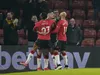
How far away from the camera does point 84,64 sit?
57.7 ft

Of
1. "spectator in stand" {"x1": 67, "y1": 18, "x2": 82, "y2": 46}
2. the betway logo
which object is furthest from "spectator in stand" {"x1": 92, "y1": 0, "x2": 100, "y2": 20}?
the betway logo

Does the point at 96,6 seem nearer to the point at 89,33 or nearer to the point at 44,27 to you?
the point at 89,33

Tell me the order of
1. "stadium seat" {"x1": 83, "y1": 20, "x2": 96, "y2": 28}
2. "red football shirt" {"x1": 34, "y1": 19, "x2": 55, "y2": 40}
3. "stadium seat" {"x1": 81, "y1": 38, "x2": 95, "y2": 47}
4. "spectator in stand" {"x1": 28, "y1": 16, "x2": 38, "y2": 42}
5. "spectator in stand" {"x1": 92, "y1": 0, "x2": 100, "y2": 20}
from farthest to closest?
"spectator in stand" {"x1": 92, "y1": 0, "x2": 100, "y2": 20}, "stadium seat" {"x1": 83, "y1": 20, "x2": 96, "y2": 28}, "stadium seat" {"x1": 81, "y1": 38, "x2": 95, "y2": 47}, "spectator in stand" {"x1": 28, "y1": 16, "x2": 38, "y2": 42}, "red football shirt" {"x1": 34, "y1": 19, "x2": 55, "y2": 40}

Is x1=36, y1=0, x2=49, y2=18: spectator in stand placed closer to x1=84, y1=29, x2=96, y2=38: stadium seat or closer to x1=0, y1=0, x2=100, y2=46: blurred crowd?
x1=0, y1=0, x2=100, y2=46: blurred crowd

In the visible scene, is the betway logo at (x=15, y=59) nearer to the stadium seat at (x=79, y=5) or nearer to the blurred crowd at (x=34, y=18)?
the blurred crowd at (x=34, y=18)

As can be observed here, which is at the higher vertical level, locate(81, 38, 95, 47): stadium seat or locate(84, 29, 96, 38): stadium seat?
locate(84, 29, 96, 38): stadium seat

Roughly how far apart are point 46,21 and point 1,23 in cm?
410

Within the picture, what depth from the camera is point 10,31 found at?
16500mm

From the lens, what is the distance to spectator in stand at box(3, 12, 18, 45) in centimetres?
1645

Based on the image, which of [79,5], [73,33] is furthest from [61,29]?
[79,5]

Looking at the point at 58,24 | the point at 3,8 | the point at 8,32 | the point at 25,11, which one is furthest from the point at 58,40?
the point at 3,8

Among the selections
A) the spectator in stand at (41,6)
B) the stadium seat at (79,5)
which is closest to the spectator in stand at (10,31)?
the spectator in stand at (41,6)

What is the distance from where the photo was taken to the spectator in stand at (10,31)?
16.5 metres

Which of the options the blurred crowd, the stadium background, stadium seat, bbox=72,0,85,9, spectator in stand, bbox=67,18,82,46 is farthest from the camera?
stadium seat, bbox=72,0,85,9
